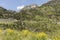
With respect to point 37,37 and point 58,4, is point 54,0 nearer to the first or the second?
point 58,4

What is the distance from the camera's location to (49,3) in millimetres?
110562

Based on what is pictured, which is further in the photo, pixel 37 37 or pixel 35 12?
pixel 35 12

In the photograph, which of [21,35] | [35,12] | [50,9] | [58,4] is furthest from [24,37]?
[58,4]

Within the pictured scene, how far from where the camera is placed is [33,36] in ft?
34.4

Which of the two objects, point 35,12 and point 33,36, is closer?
point 33,36

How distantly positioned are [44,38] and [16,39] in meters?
1.19

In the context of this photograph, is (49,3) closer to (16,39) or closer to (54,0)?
(54,0)

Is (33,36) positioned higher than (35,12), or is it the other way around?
(33,36)

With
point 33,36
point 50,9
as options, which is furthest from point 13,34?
point 50,9

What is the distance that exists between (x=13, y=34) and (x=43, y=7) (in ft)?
317

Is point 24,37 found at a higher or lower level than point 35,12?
higher

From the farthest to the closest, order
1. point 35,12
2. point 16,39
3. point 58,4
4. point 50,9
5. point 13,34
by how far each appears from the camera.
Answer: point 58,4, point 50,9, point 35,12, point 13,34, point 16,39

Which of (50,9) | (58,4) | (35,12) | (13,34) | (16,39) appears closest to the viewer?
(16,39)

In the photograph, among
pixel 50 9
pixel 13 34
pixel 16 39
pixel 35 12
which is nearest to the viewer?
pixel 16 39
